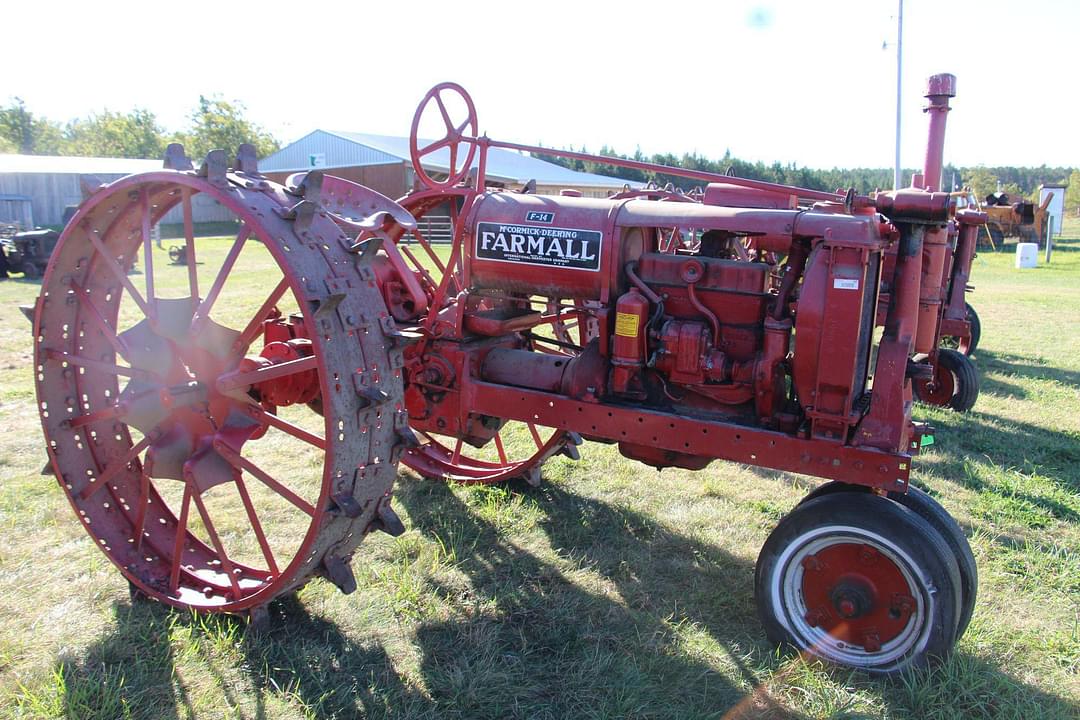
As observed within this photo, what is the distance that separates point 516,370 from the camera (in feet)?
11.2

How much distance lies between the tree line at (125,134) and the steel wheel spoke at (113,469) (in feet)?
140

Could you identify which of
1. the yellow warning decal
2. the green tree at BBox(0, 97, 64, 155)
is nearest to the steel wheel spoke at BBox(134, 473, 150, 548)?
the yellow warning decal

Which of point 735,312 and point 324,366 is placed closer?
point 324,366

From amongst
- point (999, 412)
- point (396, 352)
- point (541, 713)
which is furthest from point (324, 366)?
point (999, 412)

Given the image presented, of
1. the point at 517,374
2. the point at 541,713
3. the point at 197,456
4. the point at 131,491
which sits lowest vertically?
the point at 541,713

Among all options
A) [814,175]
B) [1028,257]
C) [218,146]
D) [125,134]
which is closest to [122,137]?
[125,134]

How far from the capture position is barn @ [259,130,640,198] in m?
28.4

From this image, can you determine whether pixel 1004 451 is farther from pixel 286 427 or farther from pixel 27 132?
pixel 27 132

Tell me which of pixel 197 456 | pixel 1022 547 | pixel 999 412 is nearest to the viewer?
pixel 197 456

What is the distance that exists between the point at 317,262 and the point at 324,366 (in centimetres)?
37

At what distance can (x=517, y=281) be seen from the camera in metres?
3.21

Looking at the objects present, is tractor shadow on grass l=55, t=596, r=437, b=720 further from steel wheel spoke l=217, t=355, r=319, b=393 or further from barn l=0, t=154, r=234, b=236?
barn l=0, t=154, r=234, b=236

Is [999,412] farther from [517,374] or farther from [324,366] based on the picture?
[324,366]

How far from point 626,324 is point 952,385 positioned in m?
4.38
